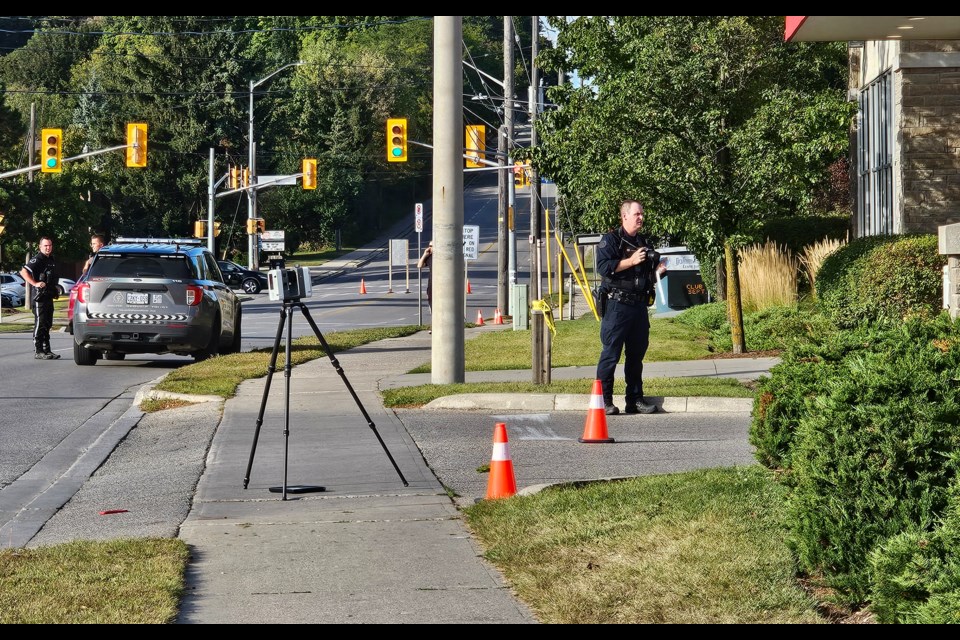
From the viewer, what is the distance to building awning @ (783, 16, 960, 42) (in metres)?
12.6

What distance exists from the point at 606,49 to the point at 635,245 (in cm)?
813

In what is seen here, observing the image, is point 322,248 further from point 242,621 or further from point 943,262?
point 242,621

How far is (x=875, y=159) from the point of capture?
74.2 feet

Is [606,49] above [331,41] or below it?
below

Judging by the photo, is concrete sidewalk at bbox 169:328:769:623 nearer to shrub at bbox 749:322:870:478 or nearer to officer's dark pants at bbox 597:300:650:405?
officer's dark pants at bbox 597:300:650:405

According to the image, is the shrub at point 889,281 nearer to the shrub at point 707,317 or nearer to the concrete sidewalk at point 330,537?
the concrete sidewalk at point 330,537

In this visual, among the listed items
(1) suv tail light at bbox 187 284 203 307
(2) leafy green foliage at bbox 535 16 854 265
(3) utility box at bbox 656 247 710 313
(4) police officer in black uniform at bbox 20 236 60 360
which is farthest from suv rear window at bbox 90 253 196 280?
(3) utility box at bbox 656 247 710 313

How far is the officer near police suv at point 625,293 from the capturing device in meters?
12.2

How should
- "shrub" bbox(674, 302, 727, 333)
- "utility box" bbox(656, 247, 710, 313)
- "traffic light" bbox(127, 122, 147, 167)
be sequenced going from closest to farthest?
"shrub" bbox(674, 302, 727, 333), "utility box" bbox(656, 247, 710, 313), "traffic light" bbox(127, 122, 147, 167)

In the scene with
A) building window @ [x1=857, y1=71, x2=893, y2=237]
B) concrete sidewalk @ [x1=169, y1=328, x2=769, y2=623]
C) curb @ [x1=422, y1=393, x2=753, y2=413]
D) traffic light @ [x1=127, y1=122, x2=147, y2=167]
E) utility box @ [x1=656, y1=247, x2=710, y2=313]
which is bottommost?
concrete sidewalk @ [x1=169, y1=328, x2=769, y2=623]

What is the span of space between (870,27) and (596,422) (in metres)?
5.54

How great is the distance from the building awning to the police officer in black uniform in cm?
1225
